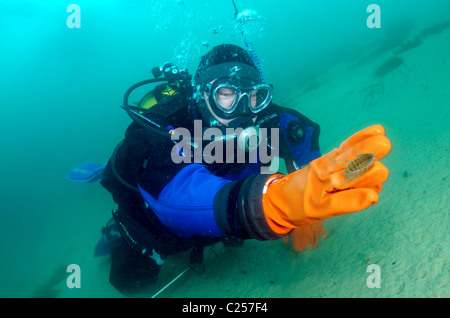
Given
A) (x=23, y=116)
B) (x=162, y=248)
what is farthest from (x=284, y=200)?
(x=23, y=116)

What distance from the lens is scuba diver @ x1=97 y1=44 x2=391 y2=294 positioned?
1.20m

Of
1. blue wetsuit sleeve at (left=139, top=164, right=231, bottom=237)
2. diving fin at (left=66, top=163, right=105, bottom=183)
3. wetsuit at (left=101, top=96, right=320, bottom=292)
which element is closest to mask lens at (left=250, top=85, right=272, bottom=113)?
wetsuit at (left=101, top=96, right=320, bottom=292)

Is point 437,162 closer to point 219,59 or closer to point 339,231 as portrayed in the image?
point 339,231

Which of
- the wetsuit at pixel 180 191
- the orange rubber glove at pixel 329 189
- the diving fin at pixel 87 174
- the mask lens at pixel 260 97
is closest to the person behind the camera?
the orange rubber glove at pixel 329 189

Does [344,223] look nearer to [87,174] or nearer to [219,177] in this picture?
[219,177]

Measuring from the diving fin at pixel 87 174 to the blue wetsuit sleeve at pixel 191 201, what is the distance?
5481 millimetres

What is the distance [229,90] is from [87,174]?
18.3 ft

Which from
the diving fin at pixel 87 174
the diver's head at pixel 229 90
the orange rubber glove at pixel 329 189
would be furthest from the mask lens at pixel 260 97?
the diving fin at pixel 87 174

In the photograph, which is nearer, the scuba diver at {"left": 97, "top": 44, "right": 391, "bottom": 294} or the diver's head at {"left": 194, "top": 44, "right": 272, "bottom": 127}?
the scuba diver at {"left": 97, "top": 44, "right": 391, "bottom": 294}

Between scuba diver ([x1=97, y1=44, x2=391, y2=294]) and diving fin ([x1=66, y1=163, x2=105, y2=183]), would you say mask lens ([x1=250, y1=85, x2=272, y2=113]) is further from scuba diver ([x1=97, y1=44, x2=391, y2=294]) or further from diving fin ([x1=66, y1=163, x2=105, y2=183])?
diving fin ([x1=66, y1=163, x2=105, y2=183])

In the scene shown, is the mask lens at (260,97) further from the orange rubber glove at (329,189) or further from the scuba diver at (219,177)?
the orange rubber glove at (329,189)

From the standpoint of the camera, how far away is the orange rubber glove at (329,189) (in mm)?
1098

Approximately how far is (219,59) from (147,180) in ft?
6.70

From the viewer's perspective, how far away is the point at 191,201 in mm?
1677
